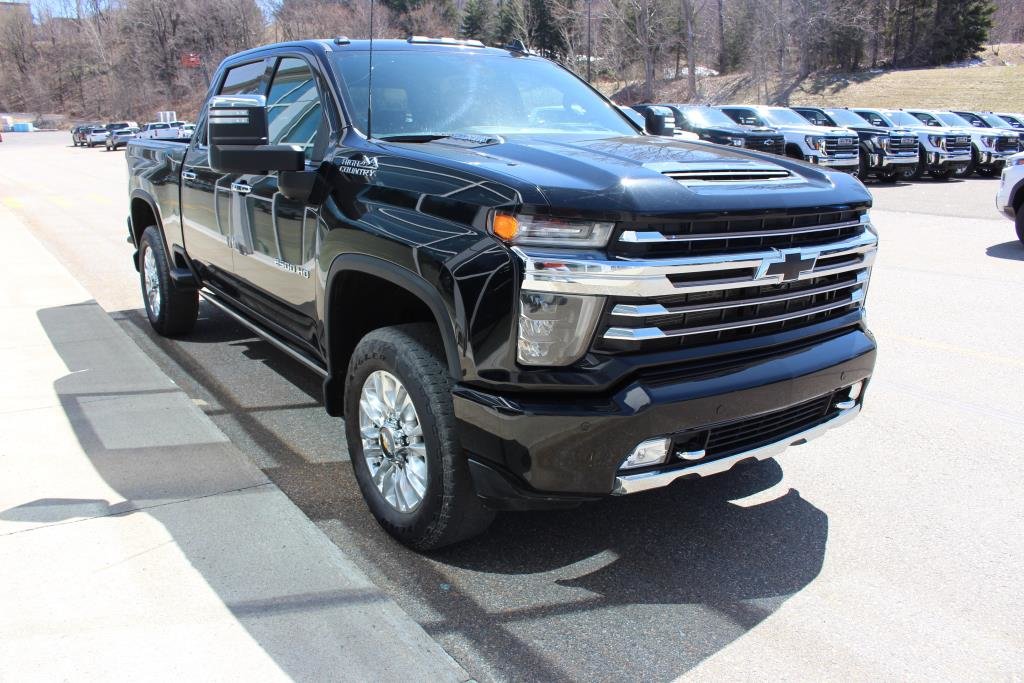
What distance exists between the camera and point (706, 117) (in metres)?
19.3

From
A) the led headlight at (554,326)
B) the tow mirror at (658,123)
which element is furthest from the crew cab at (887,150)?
the led headlight at (554,326)

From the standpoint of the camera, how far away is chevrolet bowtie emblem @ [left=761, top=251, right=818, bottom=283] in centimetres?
294

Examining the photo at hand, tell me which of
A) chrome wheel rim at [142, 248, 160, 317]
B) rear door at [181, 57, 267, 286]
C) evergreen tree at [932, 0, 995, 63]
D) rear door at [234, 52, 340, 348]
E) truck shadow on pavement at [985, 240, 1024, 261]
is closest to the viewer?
rear door at [234, 52, 340, 348]

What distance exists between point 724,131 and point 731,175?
640 inches

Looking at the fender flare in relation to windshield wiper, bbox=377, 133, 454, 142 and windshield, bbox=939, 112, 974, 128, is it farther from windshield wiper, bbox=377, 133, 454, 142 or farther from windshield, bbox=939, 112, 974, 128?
windshield, bbox=939, 112, 974, 128

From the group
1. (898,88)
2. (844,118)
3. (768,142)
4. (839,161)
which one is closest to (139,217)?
(768,142)

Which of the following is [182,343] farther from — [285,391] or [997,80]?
[997,80]

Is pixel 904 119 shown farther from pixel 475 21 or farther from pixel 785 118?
pixel 475 21

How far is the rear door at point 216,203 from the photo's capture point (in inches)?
188

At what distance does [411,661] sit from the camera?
2686mm

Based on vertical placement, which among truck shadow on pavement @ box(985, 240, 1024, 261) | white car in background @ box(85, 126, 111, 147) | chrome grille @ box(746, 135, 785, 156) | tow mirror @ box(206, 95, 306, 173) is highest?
tow mirror @ box(206, 95, 306, 173)

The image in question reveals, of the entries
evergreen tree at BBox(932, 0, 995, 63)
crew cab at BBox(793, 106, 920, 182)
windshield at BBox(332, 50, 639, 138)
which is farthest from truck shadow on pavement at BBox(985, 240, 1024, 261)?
evergreen tree at BBox(932, 0, 995, 63)

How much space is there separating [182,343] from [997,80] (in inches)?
1961

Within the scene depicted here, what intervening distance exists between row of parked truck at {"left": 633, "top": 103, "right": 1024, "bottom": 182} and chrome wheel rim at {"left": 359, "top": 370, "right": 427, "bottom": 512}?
50.4 feet
